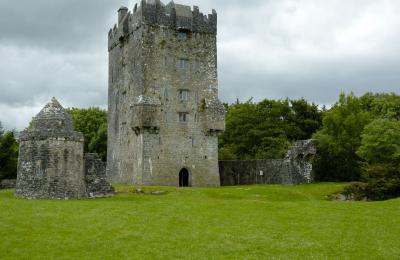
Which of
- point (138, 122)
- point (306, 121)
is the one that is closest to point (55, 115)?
point (138, 122)

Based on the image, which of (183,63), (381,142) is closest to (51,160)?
(183,63)

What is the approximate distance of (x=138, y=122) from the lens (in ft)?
152

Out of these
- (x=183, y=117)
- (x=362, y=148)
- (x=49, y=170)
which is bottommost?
A: (x=49, y=170)

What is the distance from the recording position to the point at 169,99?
48.0 metres

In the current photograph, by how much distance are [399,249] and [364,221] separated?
501cm

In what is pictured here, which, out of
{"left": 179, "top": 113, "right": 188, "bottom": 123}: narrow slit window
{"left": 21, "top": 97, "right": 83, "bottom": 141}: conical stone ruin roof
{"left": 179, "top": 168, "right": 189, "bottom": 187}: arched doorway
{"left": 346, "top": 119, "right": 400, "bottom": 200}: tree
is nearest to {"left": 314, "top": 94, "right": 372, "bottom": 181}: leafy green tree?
{"left": 346, "top": 119, "right": 400, "bottom": 200}: tree

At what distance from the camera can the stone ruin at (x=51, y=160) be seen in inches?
1270

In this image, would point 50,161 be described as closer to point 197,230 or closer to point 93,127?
point 197,230

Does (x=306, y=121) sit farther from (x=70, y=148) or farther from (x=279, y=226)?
(x=279, y=226)

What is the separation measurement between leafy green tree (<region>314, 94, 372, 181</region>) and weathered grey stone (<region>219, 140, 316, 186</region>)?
3.56m

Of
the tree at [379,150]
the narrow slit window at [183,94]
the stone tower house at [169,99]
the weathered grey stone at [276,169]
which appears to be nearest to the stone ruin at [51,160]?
the stone tower house at [169,99]

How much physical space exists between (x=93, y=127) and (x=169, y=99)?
35571 mm

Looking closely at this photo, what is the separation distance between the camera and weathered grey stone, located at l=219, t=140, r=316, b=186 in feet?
161

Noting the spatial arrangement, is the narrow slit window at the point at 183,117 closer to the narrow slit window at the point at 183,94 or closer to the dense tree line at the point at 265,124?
the narrow slit window at the point at 183,94
